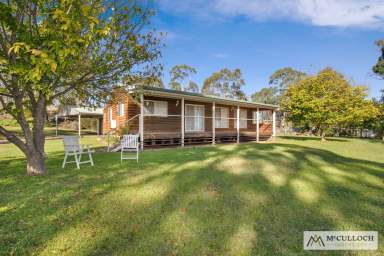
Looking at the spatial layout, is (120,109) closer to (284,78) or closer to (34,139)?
(34,139)

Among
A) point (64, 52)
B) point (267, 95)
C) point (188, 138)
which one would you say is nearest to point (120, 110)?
point (188, 138)

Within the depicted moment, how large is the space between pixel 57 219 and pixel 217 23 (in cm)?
1700

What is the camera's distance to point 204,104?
15.4m

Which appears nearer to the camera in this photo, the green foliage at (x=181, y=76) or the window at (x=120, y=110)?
the window at (x=120, y=110)

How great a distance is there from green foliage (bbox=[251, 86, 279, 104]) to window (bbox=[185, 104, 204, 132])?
1196 inches

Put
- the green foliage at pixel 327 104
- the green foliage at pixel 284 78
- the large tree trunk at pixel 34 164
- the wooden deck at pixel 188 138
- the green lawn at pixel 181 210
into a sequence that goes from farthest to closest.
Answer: the green foliage at pixel 284 78, the green foliage at pixel 327 104, the wooden deck at pixel 188 138, the large tree trunk at pixel 34 164, the green lawn at pixel 181 210

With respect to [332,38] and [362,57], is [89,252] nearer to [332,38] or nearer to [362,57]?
[332,38]

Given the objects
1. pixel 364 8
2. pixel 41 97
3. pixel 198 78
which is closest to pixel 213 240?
pixel 41 97

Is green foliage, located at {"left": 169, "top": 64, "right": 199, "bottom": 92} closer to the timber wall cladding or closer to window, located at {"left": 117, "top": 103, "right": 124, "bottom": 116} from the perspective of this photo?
the timber wall cladding

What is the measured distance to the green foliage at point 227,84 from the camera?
42.4m

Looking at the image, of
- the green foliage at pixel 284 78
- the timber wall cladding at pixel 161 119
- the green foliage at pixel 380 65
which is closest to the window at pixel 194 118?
the timber wall cladding at pixel 161 119

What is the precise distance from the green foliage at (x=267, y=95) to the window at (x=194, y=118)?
3038 cm

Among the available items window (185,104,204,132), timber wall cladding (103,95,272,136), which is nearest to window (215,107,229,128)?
timber wall cladding (103,95,272,136)

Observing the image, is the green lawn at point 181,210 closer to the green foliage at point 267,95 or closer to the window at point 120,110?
the window at point 120,110
